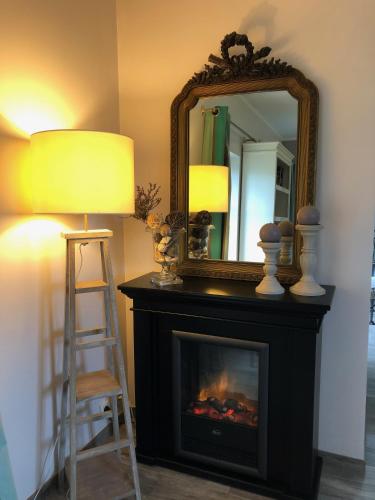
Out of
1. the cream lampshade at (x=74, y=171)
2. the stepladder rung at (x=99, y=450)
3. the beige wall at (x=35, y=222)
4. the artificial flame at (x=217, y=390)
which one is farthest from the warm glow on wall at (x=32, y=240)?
the artificial flame at (x=217, y=390)

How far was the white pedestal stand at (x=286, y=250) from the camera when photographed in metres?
1.87

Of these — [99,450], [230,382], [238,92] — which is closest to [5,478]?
[99,450]

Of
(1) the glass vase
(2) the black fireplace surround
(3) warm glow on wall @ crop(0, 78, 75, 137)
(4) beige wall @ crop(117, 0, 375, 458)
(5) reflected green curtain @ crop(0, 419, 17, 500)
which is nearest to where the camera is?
(5) reflected green curtain @ crop(0, 419, 17, 500)

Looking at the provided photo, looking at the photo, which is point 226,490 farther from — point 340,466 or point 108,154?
point 108,154

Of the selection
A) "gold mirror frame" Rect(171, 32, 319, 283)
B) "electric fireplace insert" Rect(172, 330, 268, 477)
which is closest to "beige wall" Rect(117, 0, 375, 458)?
"gold mirror frame" Rect(171, 32, 319, 283)

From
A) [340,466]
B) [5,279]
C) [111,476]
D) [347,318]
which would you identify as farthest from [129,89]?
[340,466]

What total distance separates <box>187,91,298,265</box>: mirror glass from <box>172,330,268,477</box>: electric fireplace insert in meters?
0.48

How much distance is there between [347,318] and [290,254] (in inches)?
16.7

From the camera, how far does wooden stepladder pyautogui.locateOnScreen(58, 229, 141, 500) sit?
160 cm

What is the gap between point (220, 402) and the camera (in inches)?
75.5

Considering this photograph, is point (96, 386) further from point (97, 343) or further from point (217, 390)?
point (217, 390)

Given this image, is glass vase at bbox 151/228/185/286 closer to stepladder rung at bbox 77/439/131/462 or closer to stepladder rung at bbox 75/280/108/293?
stepladder rung at bbox 75/280/108/293

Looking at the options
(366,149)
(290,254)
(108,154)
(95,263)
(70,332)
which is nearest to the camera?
(108,154)

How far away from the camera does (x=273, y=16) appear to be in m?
1.84
